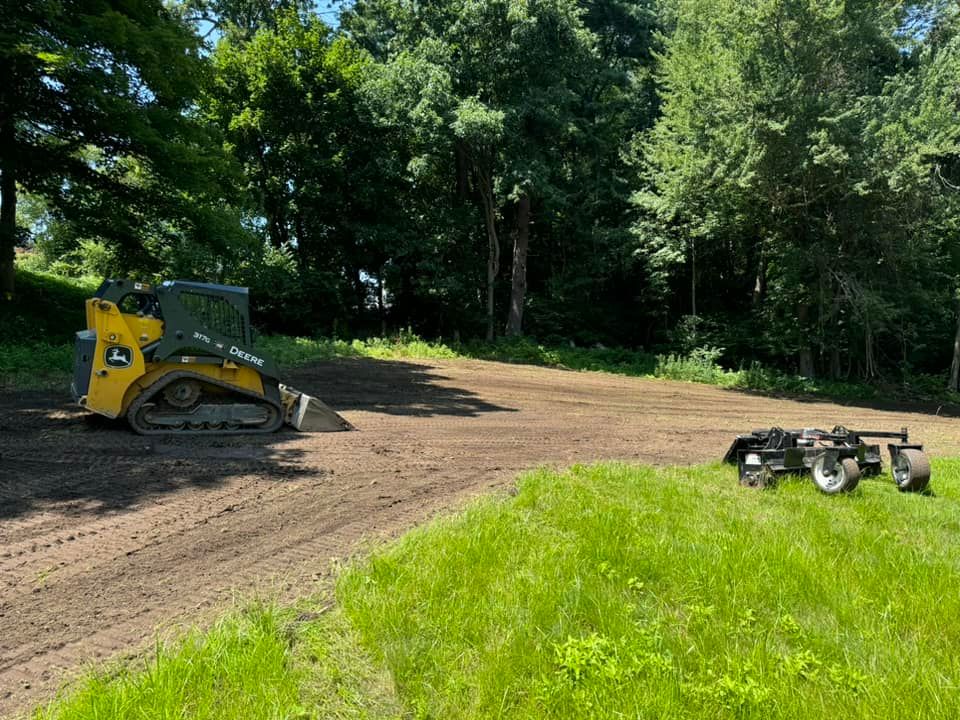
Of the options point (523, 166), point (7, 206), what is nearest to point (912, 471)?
point (523, 166)

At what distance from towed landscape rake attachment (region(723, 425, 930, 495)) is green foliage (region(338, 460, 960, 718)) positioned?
72cm

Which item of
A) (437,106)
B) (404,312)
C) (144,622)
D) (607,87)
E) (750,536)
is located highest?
(607,87)

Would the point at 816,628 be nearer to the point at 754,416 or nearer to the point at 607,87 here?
the point at 754,416

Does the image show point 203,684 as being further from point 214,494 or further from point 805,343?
point 805,343

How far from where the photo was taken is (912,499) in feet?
19.2

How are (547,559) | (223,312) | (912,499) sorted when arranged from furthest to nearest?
(223,312)
(912,499)
(547,559)

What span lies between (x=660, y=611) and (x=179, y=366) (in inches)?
259

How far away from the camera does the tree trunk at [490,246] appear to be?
25172 mm

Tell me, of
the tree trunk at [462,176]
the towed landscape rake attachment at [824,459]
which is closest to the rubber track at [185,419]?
the towed landscape rake attachment at [824,459]

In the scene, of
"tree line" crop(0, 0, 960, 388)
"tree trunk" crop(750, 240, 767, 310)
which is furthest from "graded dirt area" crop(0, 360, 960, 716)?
"tree trunk" crop(750, 240, 767, 310)

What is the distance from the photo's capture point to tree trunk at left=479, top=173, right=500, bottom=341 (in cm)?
2517

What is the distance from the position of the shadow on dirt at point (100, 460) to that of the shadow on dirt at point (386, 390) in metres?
0.73

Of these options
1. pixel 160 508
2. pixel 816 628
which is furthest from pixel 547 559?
pixel 160 508

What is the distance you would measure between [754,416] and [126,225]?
1593 cm
